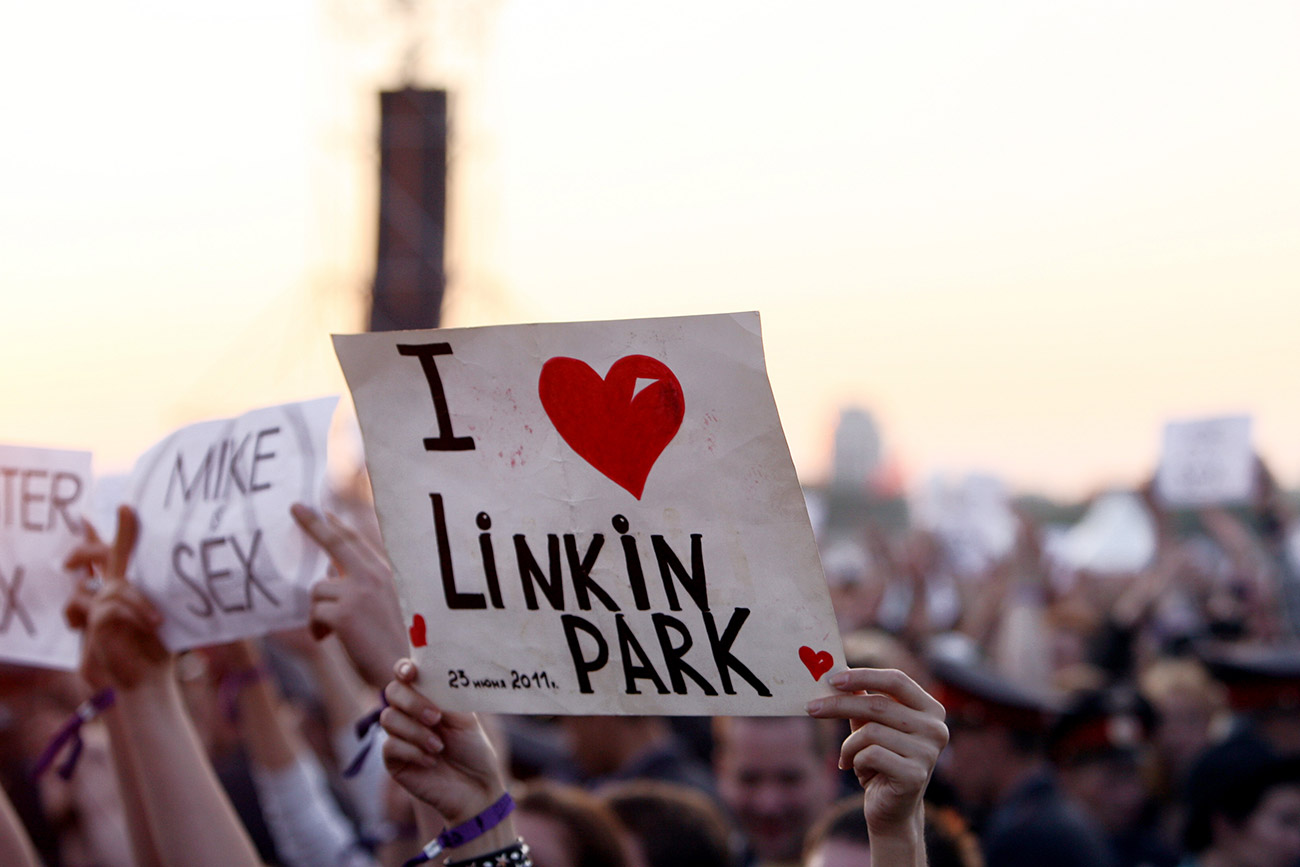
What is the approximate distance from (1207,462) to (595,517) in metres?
7.29

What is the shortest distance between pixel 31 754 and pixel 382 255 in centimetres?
819

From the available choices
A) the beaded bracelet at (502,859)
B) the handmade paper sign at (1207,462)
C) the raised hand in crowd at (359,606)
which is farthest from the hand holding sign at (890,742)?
the handmade paper sign at (1207,462)

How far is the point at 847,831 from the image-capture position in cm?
255

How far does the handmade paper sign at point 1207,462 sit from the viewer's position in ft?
25.6

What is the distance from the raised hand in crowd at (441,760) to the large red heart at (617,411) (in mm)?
441

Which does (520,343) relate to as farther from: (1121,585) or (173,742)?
(1121,585)

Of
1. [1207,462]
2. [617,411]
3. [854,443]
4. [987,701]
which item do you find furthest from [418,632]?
[854,443]

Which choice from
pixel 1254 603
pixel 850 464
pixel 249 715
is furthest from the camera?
pixel 850 464

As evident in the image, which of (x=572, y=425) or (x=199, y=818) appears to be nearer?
(x=572, y=425)

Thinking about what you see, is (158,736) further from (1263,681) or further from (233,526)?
(1263,681)

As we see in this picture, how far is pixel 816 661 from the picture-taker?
5.19ft

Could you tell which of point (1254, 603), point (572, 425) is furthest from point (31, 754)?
point (1254, 603)

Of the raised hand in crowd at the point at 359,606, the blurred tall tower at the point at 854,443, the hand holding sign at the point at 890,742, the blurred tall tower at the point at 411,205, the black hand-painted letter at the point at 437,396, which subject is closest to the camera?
the hand holding sign at the point at 890,742

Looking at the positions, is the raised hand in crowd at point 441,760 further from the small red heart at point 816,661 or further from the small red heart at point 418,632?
the small red heart at point 816,661
